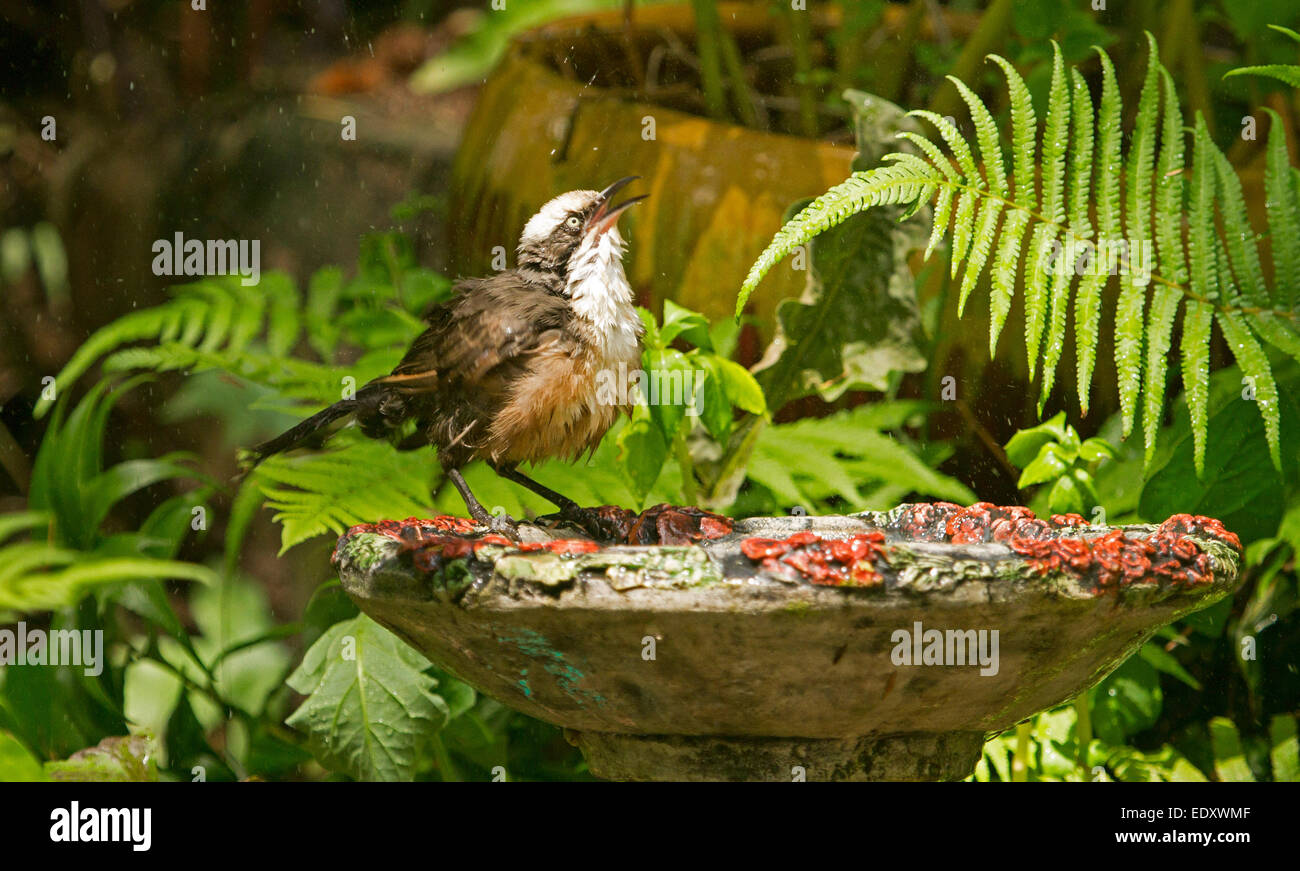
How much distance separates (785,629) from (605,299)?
69cm

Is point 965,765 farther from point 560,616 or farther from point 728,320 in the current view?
point 728,320

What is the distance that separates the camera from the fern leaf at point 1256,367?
175 centimetres

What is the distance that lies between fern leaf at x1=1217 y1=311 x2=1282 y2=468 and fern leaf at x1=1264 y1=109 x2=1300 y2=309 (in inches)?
5.3

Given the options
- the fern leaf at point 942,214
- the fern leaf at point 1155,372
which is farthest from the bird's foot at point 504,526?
the fern leaf at point 1155,372

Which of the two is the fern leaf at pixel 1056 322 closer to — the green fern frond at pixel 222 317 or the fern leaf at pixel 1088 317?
the fern leaf at pixel 1088 317

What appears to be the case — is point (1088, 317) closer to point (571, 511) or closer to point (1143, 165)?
point (1143, 165)

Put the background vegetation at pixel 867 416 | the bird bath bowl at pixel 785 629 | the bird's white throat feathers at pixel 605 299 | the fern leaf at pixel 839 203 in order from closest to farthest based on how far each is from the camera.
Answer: the bird bath bowl at pixel 785 629, the fern leaf at pixel 839 203, the bird's white throat feathers at pixel 605 299, the background vegetation at pixel 867 416

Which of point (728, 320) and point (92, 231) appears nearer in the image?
point (728, 320)

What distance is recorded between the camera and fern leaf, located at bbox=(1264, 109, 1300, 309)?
192 cm

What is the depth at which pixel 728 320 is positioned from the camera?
2.39 meters

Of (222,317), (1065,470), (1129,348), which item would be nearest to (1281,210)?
(1129,348)

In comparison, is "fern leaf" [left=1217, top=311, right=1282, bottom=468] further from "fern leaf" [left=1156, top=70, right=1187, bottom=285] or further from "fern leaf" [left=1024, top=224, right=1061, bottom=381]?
"fern leaf" [left=1024, top=224, right=1061, bottom=381]
